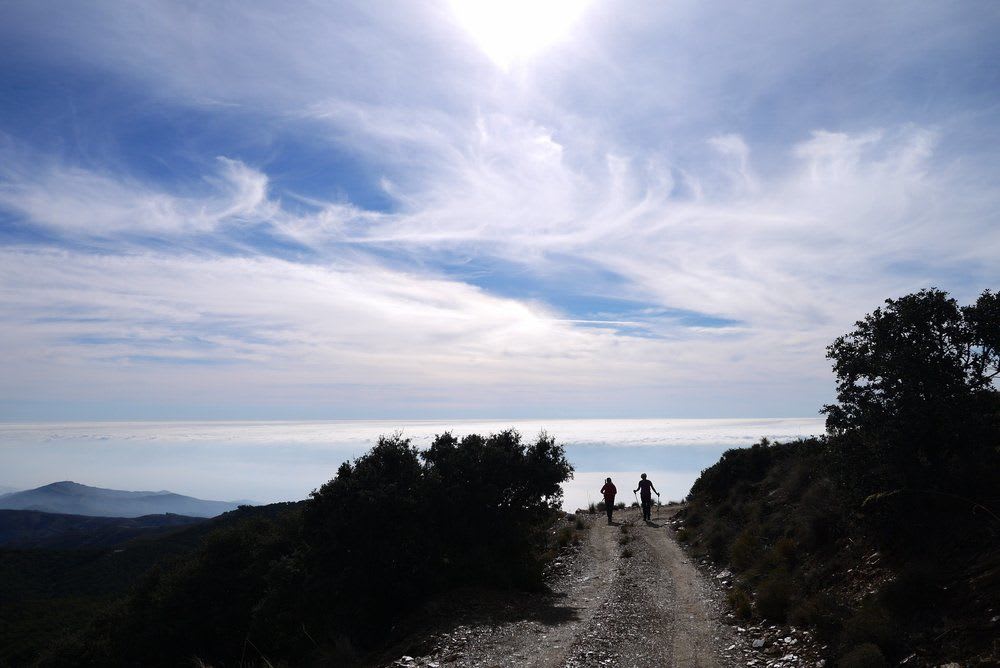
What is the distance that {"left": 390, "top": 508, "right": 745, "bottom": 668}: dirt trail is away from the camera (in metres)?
10.6

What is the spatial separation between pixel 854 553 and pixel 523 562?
359 inches

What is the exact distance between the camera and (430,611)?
14055 mm

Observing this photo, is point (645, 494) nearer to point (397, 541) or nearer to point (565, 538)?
point (565, 538)

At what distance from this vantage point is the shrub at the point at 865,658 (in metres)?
8.01

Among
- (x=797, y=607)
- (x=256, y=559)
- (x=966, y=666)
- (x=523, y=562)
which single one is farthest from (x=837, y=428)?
(x=256, y=559)

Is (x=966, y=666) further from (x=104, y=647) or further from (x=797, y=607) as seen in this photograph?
(x=104, y=647)

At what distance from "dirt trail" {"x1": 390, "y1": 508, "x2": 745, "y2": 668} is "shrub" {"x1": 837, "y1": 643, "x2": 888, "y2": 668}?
2.34 m

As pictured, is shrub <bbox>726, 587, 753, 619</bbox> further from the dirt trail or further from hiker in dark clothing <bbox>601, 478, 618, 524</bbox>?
hiker in dark clothing <bbox>601, 478, 618, 524</bbox>

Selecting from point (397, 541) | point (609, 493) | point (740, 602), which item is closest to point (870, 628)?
point (740, 602)

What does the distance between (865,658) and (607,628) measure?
5434mm

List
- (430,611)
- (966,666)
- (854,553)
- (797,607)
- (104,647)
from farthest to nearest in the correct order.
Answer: (104,647), (430,611), (854,553), (797,607), (966,666)

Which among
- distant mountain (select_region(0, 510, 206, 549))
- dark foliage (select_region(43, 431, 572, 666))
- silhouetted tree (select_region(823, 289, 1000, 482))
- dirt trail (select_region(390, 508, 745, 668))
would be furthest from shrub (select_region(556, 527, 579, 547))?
distant mountain (select_region(0, 510, 206, 549))

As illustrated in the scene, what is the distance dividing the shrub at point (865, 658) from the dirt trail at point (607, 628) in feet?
7.69

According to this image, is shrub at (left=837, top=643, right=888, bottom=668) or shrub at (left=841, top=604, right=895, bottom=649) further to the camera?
shrub at (left=841, top=604, right=895, bottom=649)
